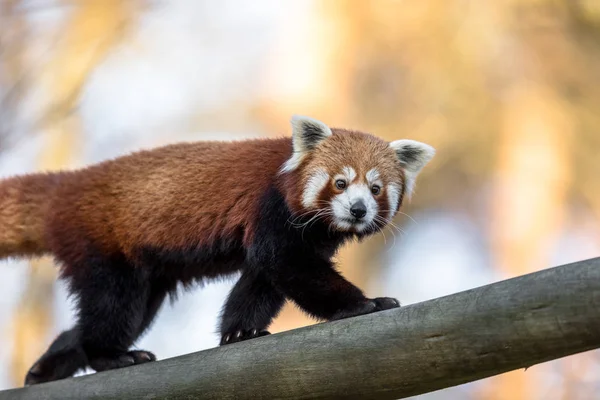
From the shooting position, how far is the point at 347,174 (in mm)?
3520

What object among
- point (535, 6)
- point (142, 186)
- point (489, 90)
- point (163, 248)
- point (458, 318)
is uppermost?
point (535, 6)

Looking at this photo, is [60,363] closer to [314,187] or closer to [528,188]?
[314,187]

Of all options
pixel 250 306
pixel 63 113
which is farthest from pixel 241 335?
pixel 63 113

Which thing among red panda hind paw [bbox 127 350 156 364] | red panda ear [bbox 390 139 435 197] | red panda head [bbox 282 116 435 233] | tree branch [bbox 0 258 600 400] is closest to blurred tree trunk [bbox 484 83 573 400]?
red panda ear [bbox 390 139 435 197]

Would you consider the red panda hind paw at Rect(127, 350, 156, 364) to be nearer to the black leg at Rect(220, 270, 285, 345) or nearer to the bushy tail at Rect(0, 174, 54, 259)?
the black leg at Rect(220, 270, 285, 345)

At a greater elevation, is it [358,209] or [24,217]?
[24,217]

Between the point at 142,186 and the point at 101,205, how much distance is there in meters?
0.22

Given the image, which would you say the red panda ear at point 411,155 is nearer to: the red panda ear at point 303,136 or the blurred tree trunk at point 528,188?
the red panda ear at point 303,136

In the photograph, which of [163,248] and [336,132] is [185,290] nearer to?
[163,248]

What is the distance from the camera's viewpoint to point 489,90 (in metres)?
8.59

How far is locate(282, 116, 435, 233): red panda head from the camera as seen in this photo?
3441mm

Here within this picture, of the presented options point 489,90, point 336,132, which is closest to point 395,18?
point 489,90

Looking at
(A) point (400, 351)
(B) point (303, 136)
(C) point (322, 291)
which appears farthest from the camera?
(B) point (303, 136)

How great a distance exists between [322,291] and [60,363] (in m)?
1.47
